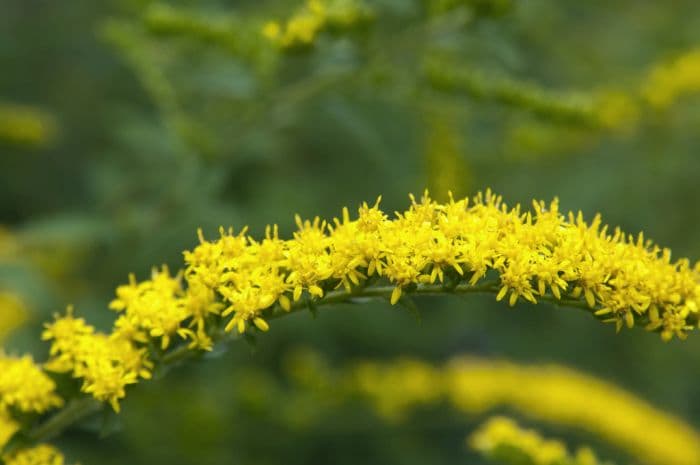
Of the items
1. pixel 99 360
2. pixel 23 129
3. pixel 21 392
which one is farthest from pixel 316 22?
pixel 23 129

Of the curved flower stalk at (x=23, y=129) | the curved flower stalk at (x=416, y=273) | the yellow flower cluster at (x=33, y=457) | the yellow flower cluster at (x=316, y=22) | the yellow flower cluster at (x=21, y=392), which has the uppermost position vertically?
the curved flower stalk at (x=23, y=129)

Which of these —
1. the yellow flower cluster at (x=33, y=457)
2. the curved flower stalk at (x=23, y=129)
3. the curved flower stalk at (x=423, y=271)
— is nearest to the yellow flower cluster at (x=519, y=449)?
the curved flower stalk at (x=423, y=271)

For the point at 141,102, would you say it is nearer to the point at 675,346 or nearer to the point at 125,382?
the point at 675,346

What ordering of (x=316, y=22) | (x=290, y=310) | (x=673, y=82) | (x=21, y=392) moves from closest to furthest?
(x=290, y=310) → (x=21, y=392) → (x=316, y=22) → (x=673, y=82)

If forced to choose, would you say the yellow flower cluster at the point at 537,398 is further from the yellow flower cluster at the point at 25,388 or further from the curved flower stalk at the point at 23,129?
the yellow flower cluster at the point at 25,388

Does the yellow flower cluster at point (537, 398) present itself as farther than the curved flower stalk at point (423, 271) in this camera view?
Yes

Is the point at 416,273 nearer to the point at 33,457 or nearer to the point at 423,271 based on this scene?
the point at 423,271
